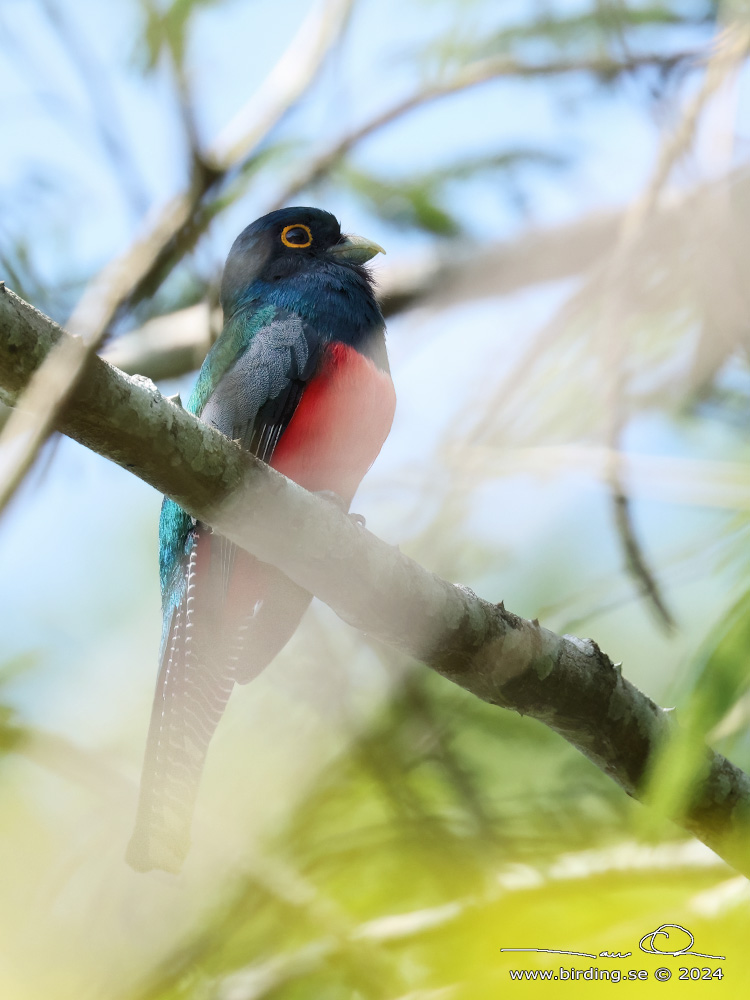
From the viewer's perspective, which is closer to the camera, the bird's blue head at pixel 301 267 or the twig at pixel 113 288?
the twig at pixel 113 288

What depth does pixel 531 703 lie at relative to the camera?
2848 mm

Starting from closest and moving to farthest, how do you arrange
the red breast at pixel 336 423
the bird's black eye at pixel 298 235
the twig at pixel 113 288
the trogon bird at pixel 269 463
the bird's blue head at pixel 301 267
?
the twig at pixel 113 288 < the trogon bird at pixel 269 463 < the red breast at pixel 336 423 < the bird's blue head at pixel 301 267 < the bird's black eye at pixel 298 235

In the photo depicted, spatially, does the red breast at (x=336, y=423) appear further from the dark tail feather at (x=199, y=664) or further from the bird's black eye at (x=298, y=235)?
the bird's black eye at (x=298, y=235)

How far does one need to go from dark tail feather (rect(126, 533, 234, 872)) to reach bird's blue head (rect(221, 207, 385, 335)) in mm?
1189

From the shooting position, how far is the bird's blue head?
13.4 feet

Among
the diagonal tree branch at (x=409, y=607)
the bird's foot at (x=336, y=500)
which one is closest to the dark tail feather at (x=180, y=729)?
the bird's foot at (x=336, y=500)

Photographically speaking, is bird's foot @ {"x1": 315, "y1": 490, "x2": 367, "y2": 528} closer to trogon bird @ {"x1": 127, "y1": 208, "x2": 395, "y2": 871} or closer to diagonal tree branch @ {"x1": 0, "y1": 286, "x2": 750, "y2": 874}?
trogon bird @ {"x1": 127, "y1": 208, "x2": 395, "y2": 871}

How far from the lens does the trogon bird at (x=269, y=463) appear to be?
3.30 metres

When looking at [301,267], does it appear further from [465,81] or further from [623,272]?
[623,272]

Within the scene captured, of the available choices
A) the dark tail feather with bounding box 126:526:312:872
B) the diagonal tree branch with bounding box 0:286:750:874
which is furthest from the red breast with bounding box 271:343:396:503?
the diagonal tree branch with bounding box 0:286:750:874

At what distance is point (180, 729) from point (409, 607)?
111 centimetres

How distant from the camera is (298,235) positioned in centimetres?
449

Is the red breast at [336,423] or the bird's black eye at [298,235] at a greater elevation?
the bird's black eye at [298,235]

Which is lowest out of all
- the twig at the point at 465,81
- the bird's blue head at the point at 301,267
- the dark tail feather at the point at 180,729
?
the dark tail feather at the point at 180,729
